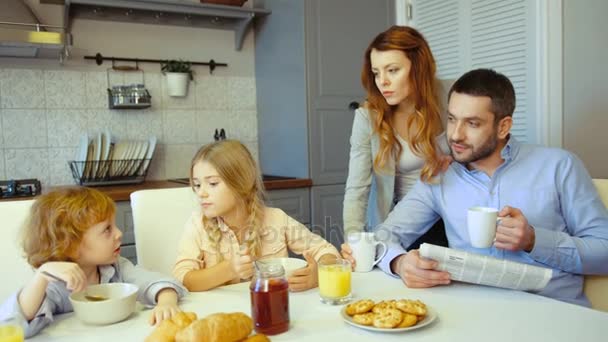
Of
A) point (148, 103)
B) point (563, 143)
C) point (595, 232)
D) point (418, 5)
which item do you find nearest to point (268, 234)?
point (595, 232)

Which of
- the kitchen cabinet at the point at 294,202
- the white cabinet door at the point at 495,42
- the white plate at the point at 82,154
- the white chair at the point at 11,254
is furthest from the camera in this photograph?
the kitchen cabinet at the point at 294,202

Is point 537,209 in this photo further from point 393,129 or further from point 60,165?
point 60,165

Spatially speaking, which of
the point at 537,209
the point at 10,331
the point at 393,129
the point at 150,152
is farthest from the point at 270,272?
A: the point at 150,152

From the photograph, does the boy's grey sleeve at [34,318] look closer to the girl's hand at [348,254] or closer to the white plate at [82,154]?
the girl's hand at [348,254]

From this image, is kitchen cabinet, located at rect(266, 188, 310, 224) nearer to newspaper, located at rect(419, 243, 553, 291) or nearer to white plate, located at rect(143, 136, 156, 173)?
white plate, located at rect(143, 136, 156, 173)

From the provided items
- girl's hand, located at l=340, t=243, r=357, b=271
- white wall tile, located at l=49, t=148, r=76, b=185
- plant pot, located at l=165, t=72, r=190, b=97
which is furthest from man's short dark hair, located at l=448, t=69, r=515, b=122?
white wall tile, located at l=49, t=148, r=76, b=185

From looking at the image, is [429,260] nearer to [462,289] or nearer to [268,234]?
[462,289]

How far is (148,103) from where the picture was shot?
288 centimetres

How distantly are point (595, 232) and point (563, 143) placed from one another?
1.04 metres

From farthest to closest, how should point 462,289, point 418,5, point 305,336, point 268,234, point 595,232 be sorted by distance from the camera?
point 418,5 → point 268,234 → point 595,232 → point 462,289 → point 305,336

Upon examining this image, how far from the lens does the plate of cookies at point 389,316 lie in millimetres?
886

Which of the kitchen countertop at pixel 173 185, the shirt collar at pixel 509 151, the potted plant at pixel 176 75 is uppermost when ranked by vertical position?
the potted plant at pixel 176 75

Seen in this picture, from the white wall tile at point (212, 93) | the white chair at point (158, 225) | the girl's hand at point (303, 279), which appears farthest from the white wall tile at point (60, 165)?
the girl's hand at point (303, 279)

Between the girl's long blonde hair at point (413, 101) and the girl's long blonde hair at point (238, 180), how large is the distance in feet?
1.56
